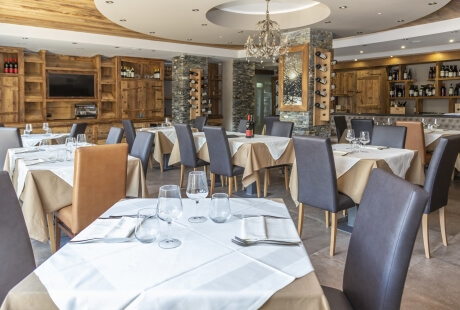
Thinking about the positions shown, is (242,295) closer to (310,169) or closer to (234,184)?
(310,169)

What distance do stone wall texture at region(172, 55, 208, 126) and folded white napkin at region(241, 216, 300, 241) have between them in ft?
30.5

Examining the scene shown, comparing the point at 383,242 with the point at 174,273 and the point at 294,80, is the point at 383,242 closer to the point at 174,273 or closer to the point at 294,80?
the point at 174,273

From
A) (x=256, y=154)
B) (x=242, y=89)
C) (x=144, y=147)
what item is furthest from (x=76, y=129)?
(x=242, y=89)

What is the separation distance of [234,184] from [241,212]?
422 cm

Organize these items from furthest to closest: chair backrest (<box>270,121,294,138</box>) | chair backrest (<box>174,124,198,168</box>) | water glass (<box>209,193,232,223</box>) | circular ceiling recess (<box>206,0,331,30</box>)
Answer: circular ceiling recess (<box>206,0,331,30</box>) → chair backrest (<box>270,121,294,138</box>) → chair backrest (<box>174,124,198,168</box>) → water glass (<box>209,193,232,223</box>)

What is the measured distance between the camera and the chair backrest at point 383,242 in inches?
51.9

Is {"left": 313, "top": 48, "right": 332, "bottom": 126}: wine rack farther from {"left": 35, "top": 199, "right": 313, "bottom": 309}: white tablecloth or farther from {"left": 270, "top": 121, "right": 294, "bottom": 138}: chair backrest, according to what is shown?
{"left": 35, "top": 199, "right": 313, "bottom": 309}: white tablecloth

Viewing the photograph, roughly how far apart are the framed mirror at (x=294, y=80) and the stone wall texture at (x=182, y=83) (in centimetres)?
317

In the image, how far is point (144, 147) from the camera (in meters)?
3.93

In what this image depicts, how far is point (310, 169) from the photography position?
3.28m

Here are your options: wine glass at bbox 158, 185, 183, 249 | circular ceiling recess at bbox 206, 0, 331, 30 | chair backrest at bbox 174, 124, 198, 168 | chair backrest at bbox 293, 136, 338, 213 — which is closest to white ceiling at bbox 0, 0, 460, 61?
circular ceiling recess at bbox 206, 0, 331, 30

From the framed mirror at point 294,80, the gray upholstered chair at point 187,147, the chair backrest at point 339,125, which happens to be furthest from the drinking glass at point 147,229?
the chair backrest at point 339,125

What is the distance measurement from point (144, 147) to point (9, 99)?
6658 mm

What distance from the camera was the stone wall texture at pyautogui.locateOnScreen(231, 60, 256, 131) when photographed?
11.9 m
